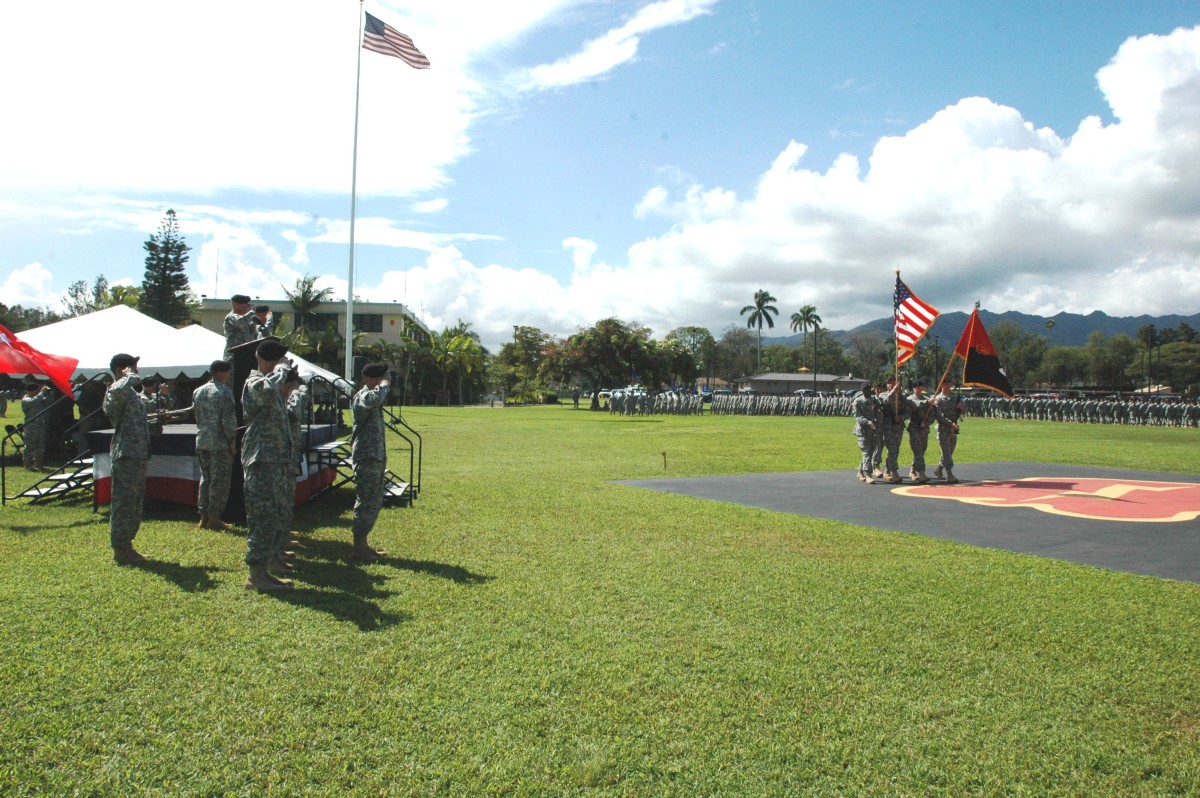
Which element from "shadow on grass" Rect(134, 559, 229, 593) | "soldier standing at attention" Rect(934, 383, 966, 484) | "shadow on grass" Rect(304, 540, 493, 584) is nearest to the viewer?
"shadow on grass" Rect(134, 559, 229, 593)

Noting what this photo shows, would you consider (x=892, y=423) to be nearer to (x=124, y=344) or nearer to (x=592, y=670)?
(x=592, y=670)

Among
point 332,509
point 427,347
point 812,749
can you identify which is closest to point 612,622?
point 812,749

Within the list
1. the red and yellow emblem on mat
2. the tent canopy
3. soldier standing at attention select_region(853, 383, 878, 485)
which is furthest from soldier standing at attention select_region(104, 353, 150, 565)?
soldier standing at attention select_region(853, 383, 878, 485)

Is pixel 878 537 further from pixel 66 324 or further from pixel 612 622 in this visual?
pixel 66 324

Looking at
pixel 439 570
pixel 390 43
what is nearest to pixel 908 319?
pixel 439 570

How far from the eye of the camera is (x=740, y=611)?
610 cm

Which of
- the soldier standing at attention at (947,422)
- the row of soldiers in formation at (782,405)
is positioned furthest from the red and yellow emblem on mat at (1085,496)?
the row of soldiers in formation at (782,405)

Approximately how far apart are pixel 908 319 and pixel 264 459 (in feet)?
40.2

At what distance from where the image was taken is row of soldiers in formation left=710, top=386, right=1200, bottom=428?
40.7 metres

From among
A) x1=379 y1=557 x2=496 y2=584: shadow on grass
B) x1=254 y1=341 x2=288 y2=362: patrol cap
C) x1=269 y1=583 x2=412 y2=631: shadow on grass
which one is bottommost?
x1=269 y1=583 x2=412 y2=631: shadow on grass

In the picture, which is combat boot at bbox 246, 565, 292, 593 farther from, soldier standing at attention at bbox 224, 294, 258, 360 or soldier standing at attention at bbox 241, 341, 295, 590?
soldier standing at attention at bbox 224, 294, 258, 360

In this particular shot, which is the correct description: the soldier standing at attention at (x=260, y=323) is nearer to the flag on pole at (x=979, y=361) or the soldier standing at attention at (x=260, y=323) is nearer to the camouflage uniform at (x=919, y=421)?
the camouflage uniform at (x=919, y=421)

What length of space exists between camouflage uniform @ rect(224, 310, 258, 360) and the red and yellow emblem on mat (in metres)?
10.3

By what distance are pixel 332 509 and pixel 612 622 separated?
648 centimetres
